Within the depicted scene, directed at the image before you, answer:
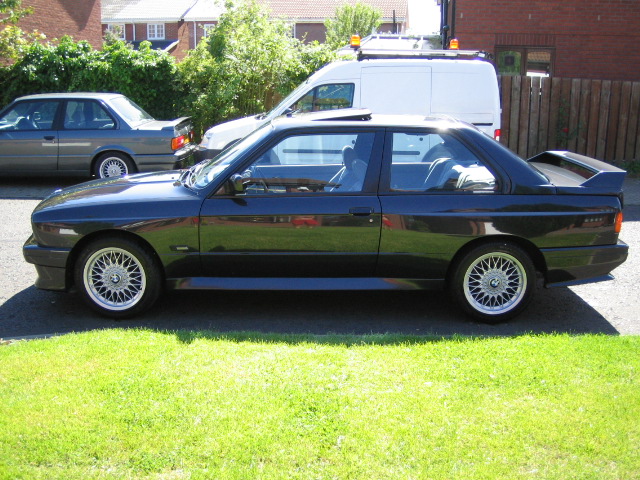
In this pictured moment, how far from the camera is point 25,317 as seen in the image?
657cm

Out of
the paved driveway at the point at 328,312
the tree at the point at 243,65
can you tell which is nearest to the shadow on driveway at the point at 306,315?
the paved driveway at the point at 328,312

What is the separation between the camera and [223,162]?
6.61 metres

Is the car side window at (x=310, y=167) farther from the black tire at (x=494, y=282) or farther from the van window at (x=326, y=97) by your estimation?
the van window at (x=326, y=97)

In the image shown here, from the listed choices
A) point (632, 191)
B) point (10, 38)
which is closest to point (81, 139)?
point (10, 38)

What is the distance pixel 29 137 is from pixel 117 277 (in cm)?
766

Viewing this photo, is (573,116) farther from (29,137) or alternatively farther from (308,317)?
(308,317)

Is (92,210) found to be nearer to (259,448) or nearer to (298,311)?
(298,311)

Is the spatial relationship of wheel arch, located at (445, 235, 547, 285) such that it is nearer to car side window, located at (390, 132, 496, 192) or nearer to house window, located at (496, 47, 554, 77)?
car side window, located at (390, 132, 496, 192)

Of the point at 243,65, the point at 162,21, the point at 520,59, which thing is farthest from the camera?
the point at 162,21

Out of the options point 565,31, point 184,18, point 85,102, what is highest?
point 184,18

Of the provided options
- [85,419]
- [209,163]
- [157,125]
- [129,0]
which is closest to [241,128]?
[157,125]

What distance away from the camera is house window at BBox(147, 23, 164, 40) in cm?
5325

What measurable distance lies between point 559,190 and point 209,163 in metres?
3.04

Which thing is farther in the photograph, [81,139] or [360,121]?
[81,139]
